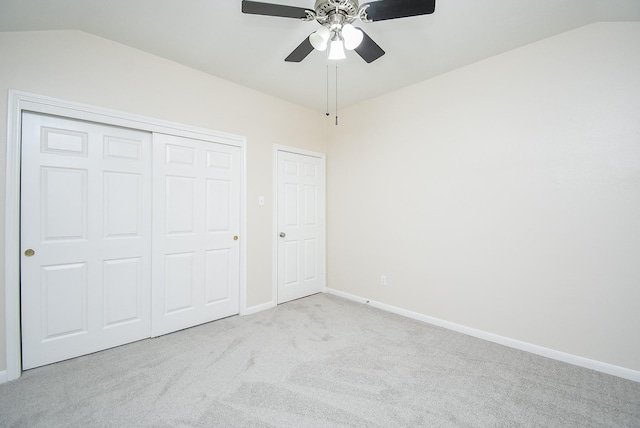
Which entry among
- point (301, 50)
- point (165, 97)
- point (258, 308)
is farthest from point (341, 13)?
point (258, 308)

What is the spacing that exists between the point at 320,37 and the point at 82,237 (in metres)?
2.44

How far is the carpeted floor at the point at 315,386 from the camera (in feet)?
5.16

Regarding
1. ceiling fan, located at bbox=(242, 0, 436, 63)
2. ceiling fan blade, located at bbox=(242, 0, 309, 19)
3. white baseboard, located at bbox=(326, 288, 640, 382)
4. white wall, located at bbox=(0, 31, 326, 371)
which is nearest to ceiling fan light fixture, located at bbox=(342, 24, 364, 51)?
ceiling fan, located at bbox=(242, 0, 436, 63)

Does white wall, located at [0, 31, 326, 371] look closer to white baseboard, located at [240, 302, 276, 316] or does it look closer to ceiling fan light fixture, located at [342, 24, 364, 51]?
white baseboard, located at [240, 302, 276, 316]

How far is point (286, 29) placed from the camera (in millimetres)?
2117

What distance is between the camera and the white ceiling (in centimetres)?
185

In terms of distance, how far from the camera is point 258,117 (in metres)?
3.25

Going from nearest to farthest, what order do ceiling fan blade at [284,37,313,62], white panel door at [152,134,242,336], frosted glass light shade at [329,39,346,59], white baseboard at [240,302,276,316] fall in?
frosted glass light shade at [329,39,346,59]
ceiling fan blade at [284,37,313,62]
white panel door at [152,134,242,336]
white baseboard at [240,302,276,316]

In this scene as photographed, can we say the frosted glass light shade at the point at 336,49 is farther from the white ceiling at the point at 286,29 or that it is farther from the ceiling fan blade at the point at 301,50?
the white ceiling at the point at 286,29

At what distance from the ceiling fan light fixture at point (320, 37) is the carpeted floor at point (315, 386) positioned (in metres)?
2.32

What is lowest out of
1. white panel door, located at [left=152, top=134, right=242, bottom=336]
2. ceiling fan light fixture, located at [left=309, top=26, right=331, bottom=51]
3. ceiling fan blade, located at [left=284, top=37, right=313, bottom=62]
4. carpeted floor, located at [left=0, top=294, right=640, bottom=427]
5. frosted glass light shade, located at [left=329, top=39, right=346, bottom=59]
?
carpeted floor, located at [left=0, top=294, right=640, bottom=427]

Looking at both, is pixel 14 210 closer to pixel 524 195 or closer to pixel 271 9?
pixel 271 9

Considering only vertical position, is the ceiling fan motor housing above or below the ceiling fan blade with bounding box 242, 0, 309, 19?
above

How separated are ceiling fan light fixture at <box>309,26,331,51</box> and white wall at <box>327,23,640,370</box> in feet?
5.57
